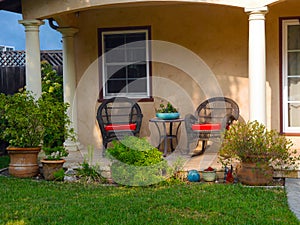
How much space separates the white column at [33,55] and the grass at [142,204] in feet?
6.34

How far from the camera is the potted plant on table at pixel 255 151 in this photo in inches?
265

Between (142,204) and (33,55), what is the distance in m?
3.73

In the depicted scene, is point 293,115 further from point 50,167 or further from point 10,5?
point 10,5

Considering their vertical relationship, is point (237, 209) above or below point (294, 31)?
below

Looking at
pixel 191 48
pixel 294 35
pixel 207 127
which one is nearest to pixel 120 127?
pixel 207 127

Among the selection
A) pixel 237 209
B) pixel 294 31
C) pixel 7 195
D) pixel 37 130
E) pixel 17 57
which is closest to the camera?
pixel 237 209

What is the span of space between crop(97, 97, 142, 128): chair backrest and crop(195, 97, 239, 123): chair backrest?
1182 mm

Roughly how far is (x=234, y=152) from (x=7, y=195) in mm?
3163

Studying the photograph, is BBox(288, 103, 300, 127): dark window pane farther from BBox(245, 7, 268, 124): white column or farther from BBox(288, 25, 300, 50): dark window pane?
BBox(245, 7, 268, 124): white column

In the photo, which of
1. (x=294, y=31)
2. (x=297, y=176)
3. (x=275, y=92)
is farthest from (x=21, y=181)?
(x=294, y=31)

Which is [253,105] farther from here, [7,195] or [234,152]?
[7,195]

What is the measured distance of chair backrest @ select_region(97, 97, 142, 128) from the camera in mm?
9234

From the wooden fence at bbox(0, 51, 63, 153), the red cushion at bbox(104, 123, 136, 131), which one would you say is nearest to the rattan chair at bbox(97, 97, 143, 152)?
the red cushion at bbox(104, 123, 136, 131)

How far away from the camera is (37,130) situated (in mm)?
7852
